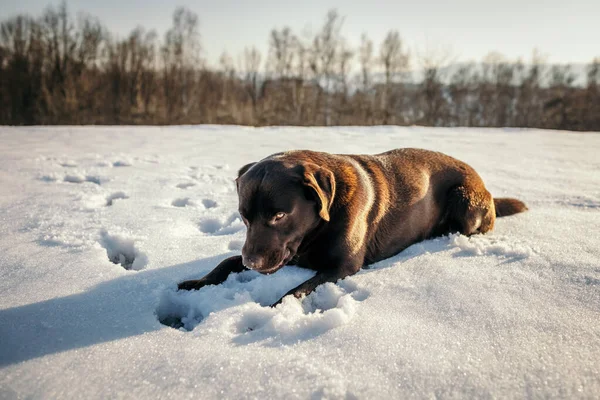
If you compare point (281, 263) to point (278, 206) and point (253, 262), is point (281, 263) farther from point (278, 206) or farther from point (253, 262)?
point (278, 206)

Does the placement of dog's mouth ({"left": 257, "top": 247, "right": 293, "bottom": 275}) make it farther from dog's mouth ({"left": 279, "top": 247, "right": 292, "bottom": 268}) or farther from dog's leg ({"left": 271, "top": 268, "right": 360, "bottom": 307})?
dog's leg ({"left": 271, "top": 268, "right": 360, "bottom": 307})

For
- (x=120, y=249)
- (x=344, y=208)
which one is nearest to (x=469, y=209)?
(x=344, y=208)

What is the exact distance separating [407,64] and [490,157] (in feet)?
111

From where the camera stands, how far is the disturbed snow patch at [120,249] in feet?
9.53

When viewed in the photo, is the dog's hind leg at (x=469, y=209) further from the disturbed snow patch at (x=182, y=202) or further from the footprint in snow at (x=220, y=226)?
the disturbed snow patch at (x=182, y=202)

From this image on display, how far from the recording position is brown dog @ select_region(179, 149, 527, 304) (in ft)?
7.32

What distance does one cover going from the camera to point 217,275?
2.43 m

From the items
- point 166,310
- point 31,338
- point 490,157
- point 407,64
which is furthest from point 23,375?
point 407,64

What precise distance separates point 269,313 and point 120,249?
1.69m

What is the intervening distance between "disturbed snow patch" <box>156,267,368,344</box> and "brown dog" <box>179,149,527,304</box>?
96 millimetres

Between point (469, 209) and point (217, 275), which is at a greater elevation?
point (469, 209)

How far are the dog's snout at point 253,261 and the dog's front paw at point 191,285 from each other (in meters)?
0.44

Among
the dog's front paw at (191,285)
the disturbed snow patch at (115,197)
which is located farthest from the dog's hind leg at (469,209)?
the disturbed snow patch at (115,197)

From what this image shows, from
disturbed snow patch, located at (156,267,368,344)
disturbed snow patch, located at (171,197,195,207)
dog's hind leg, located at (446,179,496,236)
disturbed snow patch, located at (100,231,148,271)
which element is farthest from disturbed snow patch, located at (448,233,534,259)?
disturbed snow patch, located at (171,197,195,207)
